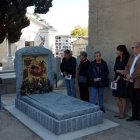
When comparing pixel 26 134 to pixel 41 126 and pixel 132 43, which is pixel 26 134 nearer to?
pixel 41 126

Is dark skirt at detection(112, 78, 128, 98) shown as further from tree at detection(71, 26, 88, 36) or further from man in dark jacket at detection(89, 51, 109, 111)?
tree at detection(71, 26, 88, 36)

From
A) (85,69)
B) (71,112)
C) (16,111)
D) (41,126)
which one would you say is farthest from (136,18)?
(16,111)

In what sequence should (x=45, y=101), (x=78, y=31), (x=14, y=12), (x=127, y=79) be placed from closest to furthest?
(x=127, y=79)
(x=45, y=101)
(x=14, y=12)
(x=78, y=31)

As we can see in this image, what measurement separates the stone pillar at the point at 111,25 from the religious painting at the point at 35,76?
Answer: 145cm

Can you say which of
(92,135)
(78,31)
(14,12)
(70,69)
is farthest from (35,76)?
(78,31)

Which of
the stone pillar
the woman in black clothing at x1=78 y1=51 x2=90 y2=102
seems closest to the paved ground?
the woman in black clothing at x1=78 y1=51 x2=90 y2=102

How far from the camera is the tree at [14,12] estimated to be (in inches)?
495

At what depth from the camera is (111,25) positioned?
294 inches

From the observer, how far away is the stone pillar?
22.4 ft

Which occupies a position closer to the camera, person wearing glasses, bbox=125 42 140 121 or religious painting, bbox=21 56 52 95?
person wearing glasses, bbox=125 42 140 121

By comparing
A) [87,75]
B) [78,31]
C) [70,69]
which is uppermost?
[78,31]

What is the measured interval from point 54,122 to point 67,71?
2.94 m

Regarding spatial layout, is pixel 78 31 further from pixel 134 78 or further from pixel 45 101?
pixel 134 78

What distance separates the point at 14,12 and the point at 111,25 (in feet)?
21.6
